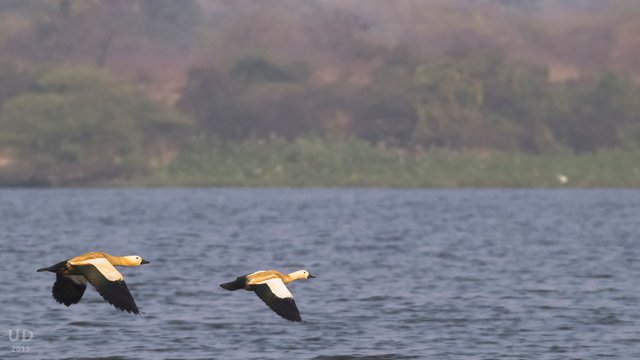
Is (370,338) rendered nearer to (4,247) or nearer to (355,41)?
(4,247)

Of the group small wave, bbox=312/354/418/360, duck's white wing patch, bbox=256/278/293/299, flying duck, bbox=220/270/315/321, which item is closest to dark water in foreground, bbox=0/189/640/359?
small wave, bbox=312/354/418/360

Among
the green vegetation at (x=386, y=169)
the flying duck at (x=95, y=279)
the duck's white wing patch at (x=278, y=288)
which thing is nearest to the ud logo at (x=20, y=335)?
the flying duck at (x=95, y=279)

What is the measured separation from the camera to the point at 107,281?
25.8 meters

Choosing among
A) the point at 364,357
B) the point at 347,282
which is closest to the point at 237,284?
the point at 364,357

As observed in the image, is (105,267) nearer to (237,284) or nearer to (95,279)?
(95,279)

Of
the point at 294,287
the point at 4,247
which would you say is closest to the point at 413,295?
the point at 294,287

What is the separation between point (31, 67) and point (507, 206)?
54.5 m

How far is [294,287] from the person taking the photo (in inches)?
1779

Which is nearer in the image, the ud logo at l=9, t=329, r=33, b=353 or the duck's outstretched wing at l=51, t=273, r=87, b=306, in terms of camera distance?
the duck's outstretched wing at l=51, t=273, r=87, b=306

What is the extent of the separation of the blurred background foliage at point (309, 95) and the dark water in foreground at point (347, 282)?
95.1 ft

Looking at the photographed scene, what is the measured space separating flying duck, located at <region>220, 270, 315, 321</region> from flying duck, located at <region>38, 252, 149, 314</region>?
1660mm

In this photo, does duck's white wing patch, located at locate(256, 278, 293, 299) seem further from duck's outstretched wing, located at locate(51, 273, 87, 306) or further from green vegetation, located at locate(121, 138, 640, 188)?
green vegetation, located at locate(121, 138, 640, 188)

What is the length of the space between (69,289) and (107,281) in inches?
75.1

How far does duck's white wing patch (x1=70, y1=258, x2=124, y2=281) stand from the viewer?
1017 inches
